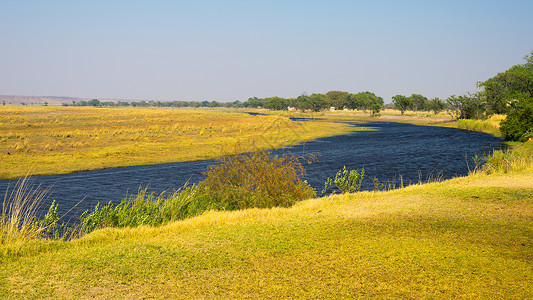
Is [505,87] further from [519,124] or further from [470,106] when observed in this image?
[519,124]

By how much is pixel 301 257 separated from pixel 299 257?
1.5 inches

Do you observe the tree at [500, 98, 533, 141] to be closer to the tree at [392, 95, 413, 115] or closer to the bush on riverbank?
the bush on riverbank

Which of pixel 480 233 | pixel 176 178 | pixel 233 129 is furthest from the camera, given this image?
pixel 233 129

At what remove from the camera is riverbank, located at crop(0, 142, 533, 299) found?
6742 millimetres

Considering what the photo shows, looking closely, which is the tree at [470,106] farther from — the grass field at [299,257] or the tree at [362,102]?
the grass field at [299,257]

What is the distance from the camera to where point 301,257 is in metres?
8.27

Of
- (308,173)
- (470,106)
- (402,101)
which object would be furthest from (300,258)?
(402,101)

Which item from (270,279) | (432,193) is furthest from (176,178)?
(270,279)

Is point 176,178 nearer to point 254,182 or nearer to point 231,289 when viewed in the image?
point 254,182

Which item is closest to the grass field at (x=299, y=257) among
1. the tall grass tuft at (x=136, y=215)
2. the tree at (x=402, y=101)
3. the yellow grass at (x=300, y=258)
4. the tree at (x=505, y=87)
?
the yellow grass at (x=300, y=258)

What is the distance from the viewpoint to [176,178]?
27.6 metres

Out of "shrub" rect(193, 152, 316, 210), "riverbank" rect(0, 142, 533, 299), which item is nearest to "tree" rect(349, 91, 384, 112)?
"shrub" rect(193, 152, 316, 210)

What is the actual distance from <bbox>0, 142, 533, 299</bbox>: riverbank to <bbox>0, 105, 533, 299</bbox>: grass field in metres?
0.02

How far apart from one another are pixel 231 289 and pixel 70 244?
14.6 feet
